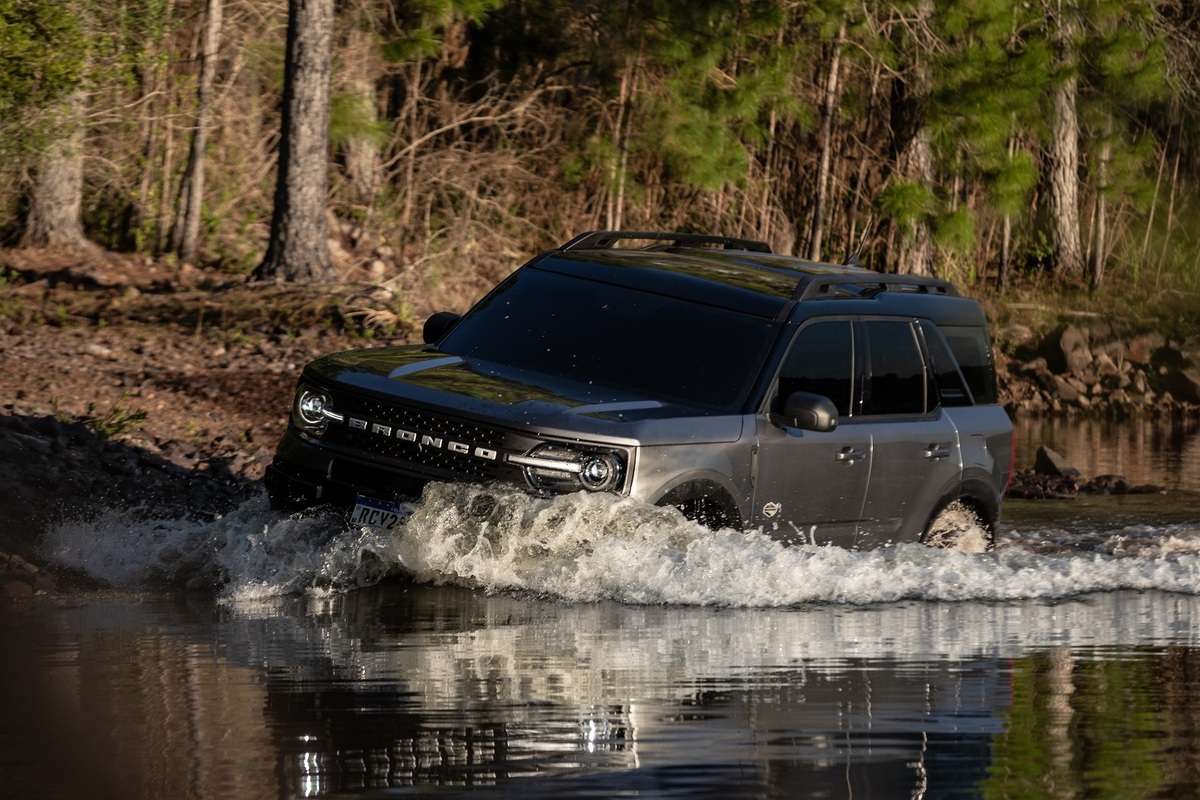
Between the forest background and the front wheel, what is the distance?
8.61 m

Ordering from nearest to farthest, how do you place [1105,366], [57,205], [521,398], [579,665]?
1. [579,665]
2. [521,398]
3. [57,205]
4. [1105,366]

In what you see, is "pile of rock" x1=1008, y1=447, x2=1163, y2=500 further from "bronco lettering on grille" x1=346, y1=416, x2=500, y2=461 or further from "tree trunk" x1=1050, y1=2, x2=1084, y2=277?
"tree trunk" x1=1050, y1=2, x2=1084, y2=277

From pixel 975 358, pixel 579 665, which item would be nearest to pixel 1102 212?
pixel 975 358

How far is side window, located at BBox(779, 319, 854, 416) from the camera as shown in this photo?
9438 mm

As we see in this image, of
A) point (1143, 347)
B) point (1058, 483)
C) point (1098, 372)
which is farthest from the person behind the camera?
point (1143, 347)

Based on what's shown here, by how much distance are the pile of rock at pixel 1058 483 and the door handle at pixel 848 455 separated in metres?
7.05

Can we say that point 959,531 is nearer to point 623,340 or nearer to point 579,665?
point 623,340

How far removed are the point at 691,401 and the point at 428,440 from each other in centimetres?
128

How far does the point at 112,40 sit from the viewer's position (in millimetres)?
18781

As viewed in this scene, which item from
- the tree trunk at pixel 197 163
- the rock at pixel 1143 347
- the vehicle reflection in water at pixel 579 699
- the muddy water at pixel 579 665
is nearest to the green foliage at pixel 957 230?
the rock at pixel 1143 347

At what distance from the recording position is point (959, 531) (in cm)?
1050

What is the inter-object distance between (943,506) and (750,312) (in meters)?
1.58

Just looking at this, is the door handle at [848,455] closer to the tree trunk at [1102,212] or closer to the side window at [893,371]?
the side window at [893,371]

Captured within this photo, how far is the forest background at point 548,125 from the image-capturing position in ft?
67.1
